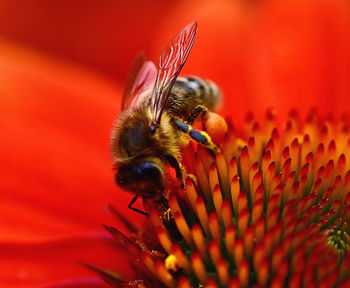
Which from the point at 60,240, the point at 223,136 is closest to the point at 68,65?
the point at 60,240

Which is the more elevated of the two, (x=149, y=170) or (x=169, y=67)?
(x=169, y=67)

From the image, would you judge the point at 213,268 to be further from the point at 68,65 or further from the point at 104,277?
the point at 68,65

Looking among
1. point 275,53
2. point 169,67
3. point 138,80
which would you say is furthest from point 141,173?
point 275,53

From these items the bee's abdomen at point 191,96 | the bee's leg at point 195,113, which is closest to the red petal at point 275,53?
the bee's abdomen at point 191,96

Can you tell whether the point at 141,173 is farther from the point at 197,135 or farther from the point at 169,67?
the point at 169,67

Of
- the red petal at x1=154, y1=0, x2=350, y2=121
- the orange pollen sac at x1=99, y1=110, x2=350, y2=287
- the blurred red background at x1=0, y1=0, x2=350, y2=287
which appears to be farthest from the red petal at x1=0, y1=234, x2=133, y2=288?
the red petal at x1=154, y1=0, x2=350, y2=121

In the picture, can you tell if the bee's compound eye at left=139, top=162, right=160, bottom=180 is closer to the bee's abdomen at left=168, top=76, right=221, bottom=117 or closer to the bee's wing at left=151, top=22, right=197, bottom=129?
the bee's wing at left=151, top=22, right=197, bottom=129
